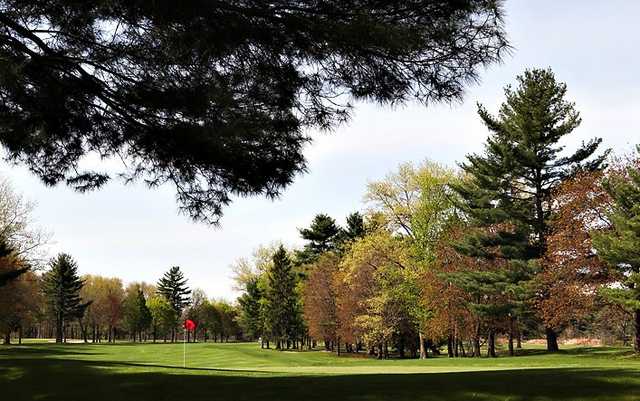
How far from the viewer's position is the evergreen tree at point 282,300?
58.4 m

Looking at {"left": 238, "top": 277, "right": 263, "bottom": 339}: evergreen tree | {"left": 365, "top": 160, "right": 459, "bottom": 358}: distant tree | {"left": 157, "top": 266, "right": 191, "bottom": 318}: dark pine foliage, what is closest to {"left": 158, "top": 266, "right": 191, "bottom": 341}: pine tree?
{"left": 157, "top": 266, "right": 191, "bottom": 318}: dark pine foliage

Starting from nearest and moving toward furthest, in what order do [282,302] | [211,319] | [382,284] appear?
[382,284], [282,302], [211,319]

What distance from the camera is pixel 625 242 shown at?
25781mm

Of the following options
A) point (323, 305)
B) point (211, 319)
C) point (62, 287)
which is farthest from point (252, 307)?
point (211, 319)

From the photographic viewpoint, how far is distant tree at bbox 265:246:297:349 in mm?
58406

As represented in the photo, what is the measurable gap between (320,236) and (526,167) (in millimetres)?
31286

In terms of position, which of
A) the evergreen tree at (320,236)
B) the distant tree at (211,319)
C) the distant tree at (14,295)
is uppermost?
the evergreen tree at (320,236)

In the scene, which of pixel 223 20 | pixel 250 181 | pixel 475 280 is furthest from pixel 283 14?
pixel 475 280

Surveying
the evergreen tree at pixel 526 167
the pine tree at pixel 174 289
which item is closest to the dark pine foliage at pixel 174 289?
the pine tree at pixel 174 289

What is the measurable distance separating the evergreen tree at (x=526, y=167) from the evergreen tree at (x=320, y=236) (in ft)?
89.8

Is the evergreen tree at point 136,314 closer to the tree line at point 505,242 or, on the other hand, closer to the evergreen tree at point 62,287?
the evergreen tree at point 62,287

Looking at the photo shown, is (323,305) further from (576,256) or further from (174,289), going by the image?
(174,289)

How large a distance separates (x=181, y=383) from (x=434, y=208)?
1183 inches

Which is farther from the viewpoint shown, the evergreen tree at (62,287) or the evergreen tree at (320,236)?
the evergreen tree at (62,287)
